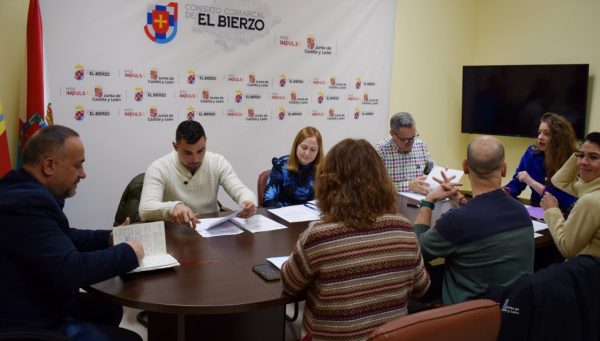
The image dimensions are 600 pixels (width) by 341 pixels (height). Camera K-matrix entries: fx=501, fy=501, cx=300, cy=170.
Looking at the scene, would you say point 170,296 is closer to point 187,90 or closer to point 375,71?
point 187,90

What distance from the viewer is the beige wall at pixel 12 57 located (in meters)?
3.41

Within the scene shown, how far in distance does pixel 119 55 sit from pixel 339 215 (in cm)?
279

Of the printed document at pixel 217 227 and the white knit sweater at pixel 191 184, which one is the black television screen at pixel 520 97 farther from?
the printed document at pixel 217 227

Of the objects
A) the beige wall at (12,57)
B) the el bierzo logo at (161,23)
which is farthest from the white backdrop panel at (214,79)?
the beige wall at (12,57)

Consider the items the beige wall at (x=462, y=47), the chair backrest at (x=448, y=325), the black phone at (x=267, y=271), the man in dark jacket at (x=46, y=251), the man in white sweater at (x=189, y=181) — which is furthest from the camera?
the beige wall at (x=462, y=47)

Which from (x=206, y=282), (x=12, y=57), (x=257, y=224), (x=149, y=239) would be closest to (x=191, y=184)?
(x=257, y=224)

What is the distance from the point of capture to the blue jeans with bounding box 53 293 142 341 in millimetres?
1867

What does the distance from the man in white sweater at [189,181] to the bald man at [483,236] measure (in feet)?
3.73

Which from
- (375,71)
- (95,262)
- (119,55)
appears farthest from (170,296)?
(375,71)

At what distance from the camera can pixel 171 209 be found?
2627 millimetres

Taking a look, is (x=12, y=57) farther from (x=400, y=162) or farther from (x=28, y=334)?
(x=400, y=162)

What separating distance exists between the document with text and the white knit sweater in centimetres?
68

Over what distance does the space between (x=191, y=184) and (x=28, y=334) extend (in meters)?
1.64

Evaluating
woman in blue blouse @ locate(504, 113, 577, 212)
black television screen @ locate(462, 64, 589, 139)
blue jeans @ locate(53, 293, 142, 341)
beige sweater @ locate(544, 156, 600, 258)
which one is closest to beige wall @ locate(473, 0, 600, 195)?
black television screen @ locate(462, 64, 589, 139)
